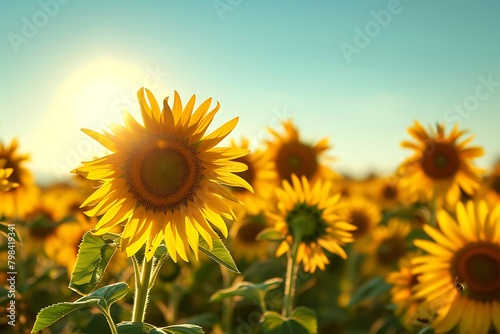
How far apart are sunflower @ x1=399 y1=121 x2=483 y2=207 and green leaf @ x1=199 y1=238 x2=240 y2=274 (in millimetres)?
4257

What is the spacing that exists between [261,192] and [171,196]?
3.62m

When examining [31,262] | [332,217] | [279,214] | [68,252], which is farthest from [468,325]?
[31,262]

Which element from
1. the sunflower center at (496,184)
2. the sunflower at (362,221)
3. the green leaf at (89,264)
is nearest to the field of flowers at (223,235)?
the green leaf at (89,264)

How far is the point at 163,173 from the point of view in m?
3.15

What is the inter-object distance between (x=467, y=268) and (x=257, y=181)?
3.32 meters

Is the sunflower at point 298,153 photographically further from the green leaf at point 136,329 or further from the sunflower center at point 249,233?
the green leaf at point 136,329

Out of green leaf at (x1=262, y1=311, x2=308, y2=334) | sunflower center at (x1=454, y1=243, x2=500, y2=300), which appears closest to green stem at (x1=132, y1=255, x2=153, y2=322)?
green leaf at (x1=262, y1=311, x2=308, y2=334)

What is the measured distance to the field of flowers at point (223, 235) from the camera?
2863mm

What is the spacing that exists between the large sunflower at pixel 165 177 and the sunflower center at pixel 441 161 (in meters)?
4.34

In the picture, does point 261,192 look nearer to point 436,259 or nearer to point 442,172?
point 442,172

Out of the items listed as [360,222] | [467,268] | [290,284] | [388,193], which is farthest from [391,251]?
[290,284]

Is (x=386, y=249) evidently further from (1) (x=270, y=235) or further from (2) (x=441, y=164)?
(1) (x=270, y=235)

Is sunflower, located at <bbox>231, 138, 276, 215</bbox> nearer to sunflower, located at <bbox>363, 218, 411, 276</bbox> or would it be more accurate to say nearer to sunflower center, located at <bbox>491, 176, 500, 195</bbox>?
sunflower, located at <bbox>363, 218, 411, 276</bbox>

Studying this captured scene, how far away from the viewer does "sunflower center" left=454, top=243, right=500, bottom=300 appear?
386 cm
